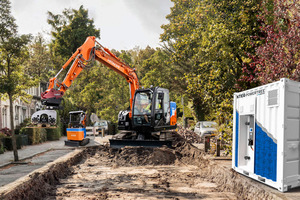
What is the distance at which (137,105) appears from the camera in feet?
51.0

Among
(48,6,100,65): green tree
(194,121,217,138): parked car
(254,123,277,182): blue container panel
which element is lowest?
(194,121,217,138): parked car

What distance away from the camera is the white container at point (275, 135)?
6660 mm

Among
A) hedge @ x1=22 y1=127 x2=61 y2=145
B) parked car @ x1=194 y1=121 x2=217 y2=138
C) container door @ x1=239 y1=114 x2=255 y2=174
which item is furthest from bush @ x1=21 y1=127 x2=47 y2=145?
container door @ x1=239 y1=114 x2=255 y2=174

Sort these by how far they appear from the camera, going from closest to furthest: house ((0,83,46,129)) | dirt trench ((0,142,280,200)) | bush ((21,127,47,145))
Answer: dirt trench ((0,142,280,200))
bush ((21,127,47,145))
house ((0,83,46,129))

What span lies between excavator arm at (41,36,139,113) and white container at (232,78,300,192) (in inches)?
279

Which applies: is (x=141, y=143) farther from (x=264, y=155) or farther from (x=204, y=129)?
(x=204, y=129)

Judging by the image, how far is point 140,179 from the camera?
9773 mm

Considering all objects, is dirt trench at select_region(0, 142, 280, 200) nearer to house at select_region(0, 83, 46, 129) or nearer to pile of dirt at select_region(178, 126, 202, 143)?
pile of dirt at select_region(178, 126, 202, 143)

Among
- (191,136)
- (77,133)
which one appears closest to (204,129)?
(191,136)

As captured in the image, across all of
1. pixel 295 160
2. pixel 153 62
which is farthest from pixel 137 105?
pixel 153 62

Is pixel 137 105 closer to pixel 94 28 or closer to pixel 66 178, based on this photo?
pixel 66 178

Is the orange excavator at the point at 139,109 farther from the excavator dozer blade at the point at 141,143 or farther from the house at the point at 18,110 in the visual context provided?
the house at the point at 18,110

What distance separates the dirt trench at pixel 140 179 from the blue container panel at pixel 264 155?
39 centimetres

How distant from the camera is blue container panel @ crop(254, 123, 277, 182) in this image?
22.6ft
